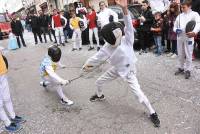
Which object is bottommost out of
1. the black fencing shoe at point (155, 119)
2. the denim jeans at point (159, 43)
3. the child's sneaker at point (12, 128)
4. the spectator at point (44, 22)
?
the child's sneaker at point (12, 128)

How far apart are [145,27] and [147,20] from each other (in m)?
0.26

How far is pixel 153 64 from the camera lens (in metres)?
8.41

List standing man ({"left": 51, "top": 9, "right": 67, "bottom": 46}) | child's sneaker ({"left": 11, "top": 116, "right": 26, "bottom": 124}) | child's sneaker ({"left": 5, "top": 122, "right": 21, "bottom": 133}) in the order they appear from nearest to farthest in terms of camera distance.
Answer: child's sneaker ({"left": 5, "top": 122, "right": 21, "bottom": 133}) < child's sneaker ({"left": 11, "top": 116, "right": 26, "bottom": 124}) < standing man ({"left": 51, "top": 9, "right": 67, "bottom": 46})

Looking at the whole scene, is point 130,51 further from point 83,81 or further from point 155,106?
point 83,81

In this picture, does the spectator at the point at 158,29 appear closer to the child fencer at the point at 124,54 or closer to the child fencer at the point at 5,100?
the child fencer at the point at 124,54

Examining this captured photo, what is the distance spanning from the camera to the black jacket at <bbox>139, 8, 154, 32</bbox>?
31.5 ft

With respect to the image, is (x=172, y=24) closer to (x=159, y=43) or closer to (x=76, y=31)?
(x=159, y=43)

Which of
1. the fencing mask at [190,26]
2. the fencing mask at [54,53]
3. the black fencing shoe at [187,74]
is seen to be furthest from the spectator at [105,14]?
the fencing mask at [54,53]

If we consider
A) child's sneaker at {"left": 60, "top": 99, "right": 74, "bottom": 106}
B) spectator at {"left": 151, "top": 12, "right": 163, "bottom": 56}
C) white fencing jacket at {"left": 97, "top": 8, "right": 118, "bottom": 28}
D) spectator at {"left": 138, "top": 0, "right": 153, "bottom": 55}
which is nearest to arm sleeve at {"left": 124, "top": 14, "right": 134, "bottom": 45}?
child's sneaker at {"left": 60, "top": 99, "right": 74, "bottom": 106}

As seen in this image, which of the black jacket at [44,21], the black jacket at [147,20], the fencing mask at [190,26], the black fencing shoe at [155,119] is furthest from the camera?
the black jacket at [44,21]

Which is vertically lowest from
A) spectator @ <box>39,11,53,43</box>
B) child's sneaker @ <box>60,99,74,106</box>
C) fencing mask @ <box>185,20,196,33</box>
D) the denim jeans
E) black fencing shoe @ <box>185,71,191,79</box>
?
child's sneaker @ <box>60,99,74,106</box>

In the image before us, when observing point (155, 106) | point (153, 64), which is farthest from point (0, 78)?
point (153, 64)

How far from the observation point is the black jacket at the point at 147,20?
9.60 metres

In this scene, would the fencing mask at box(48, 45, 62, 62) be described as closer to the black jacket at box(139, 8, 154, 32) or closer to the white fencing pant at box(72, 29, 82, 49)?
the black jacket at box(139, 8, 154, 32)
